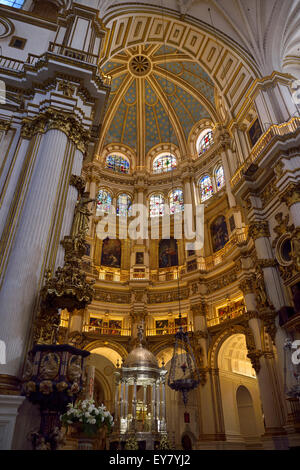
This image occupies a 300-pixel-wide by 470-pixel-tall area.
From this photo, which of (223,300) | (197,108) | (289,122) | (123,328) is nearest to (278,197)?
(289,122)

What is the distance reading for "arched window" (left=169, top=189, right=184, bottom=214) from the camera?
77.4ft

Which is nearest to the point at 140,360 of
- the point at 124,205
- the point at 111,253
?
the point at 111,253

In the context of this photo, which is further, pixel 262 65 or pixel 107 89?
pixel 262 65

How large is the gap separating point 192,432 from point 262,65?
19772mm

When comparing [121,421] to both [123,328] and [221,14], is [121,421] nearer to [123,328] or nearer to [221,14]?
[123,328]

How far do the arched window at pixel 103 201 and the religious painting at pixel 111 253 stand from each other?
7.63ft

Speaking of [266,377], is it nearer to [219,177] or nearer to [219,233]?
[219,233]

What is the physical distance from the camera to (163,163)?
26281 mm

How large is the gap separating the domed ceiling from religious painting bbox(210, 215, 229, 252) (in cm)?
763

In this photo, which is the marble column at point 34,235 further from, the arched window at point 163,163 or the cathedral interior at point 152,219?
the arched window at point 163,163

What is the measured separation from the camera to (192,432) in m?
17.2

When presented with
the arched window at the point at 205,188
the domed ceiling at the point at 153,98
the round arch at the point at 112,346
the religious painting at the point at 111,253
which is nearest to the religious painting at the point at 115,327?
the round arch at the point at 112,346

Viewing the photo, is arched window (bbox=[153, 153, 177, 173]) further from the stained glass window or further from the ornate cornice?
the ornate cornice

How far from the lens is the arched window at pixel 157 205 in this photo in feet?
78.9
